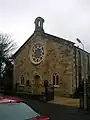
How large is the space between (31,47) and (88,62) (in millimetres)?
8745

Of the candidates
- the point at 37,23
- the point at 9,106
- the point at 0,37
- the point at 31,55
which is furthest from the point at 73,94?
the point at 9,106

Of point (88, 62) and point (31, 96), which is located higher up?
point (88, 62)

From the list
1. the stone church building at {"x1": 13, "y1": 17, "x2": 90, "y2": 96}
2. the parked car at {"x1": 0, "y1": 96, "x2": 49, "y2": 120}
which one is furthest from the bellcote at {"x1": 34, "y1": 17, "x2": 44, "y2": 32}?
the parked car at {"x1": 0, "y1": 96, "x2": 49, "y2": 120}

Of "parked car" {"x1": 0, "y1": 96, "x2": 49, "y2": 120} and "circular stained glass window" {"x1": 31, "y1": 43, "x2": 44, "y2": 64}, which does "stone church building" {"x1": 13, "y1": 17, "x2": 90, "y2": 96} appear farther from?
"parked car" {"x1": 0, "y1": 96, "x2": 49, "y2": 120}

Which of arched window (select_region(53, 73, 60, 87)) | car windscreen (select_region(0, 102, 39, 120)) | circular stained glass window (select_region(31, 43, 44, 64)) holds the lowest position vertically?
car windscreen (select_region(0, 102, 39, 120))

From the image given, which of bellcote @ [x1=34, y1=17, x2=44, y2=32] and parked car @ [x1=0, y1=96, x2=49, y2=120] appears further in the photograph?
bellcote @ [x1=34, y1=17, x2=44, y2=32]

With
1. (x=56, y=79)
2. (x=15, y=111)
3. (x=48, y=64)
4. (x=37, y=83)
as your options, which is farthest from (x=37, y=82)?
(x=15, y=111)

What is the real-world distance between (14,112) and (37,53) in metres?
34.5

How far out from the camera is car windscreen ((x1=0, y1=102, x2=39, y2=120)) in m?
6.48

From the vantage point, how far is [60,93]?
36594 millimetres

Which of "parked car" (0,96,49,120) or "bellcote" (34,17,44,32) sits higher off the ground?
"bellcote" (34,17,44,32)

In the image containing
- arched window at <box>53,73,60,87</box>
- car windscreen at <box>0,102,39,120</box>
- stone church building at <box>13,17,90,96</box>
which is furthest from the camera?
arched window at <box>53,73,60,87</box>

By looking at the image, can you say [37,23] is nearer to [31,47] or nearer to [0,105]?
[31,47]

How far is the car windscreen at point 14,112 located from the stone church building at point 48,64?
27693 millimetres
